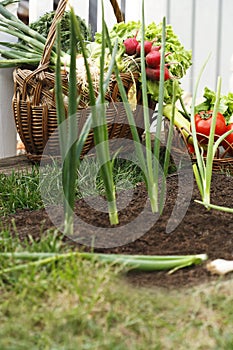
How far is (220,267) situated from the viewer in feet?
5.28

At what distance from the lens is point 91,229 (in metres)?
1.84

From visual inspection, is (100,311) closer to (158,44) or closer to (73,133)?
(73,133)

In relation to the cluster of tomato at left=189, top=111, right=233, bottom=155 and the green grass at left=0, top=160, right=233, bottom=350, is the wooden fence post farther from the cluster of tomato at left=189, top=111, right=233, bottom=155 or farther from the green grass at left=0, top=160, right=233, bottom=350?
the green grass at left=0, top=160, right=233, bottom=350

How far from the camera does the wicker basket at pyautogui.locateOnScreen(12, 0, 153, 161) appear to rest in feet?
10.3

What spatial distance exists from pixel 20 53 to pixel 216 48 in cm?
221

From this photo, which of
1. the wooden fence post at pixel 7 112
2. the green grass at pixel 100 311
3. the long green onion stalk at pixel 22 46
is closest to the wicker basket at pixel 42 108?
the long green onion stalk at pixel 22 46

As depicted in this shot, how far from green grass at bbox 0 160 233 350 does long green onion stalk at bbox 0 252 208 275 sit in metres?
0.02

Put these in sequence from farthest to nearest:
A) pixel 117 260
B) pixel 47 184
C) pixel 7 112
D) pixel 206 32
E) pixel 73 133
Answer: pixel 206 32 < pixel 7 112 < pixel 47 184 < pixel 73 133 < pixel 117 260

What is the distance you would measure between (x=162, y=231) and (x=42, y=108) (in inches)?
58.3

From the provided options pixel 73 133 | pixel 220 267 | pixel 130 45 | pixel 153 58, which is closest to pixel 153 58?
pixel 153 58

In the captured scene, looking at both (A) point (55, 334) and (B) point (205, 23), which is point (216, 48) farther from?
(A) point (55, 334)

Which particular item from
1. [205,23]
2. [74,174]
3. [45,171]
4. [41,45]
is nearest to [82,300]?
[74,174]

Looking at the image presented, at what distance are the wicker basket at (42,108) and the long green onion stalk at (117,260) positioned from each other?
5.34 feet

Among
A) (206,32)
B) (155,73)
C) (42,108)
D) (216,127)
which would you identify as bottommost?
(216,127)
